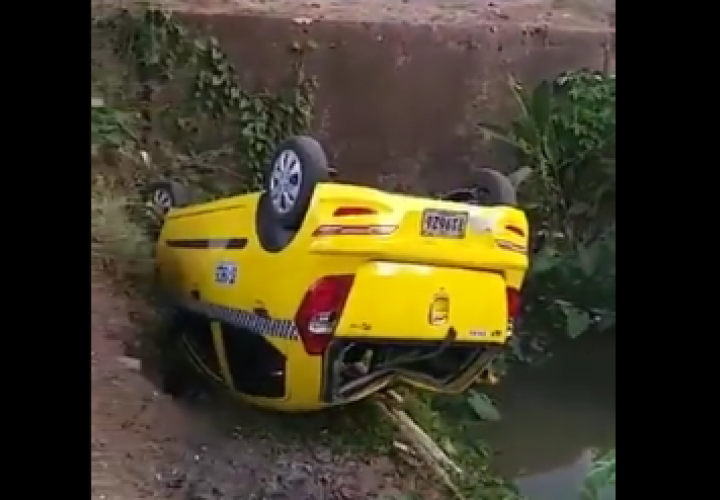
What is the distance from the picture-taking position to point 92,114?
5.99 ft

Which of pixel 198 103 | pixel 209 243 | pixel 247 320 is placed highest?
pixel 198 103

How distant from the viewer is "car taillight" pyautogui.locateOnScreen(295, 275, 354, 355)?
1.81 m

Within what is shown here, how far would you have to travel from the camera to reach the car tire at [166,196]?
1.84 m

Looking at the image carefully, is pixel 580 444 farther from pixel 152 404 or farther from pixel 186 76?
pixel 186 76

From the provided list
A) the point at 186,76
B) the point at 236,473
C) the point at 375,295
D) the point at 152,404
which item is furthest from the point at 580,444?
the point at 186,76

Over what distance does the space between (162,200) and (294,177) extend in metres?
0.22

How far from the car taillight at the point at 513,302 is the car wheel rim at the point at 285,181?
404 millimetres

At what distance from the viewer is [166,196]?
6.07ft

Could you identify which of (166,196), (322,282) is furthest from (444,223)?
(166,196)

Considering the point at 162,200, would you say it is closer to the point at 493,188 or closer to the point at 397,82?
the point at 397,82

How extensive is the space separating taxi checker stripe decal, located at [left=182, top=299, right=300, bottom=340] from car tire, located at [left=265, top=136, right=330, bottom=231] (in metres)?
0.16

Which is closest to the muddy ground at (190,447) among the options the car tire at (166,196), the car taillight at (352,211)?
the car tire at (166,196)

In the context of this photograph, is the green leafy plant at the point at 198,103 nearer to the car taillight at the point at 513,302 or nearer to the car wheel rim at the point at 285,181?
the car wheel rim at the point at 285,181
